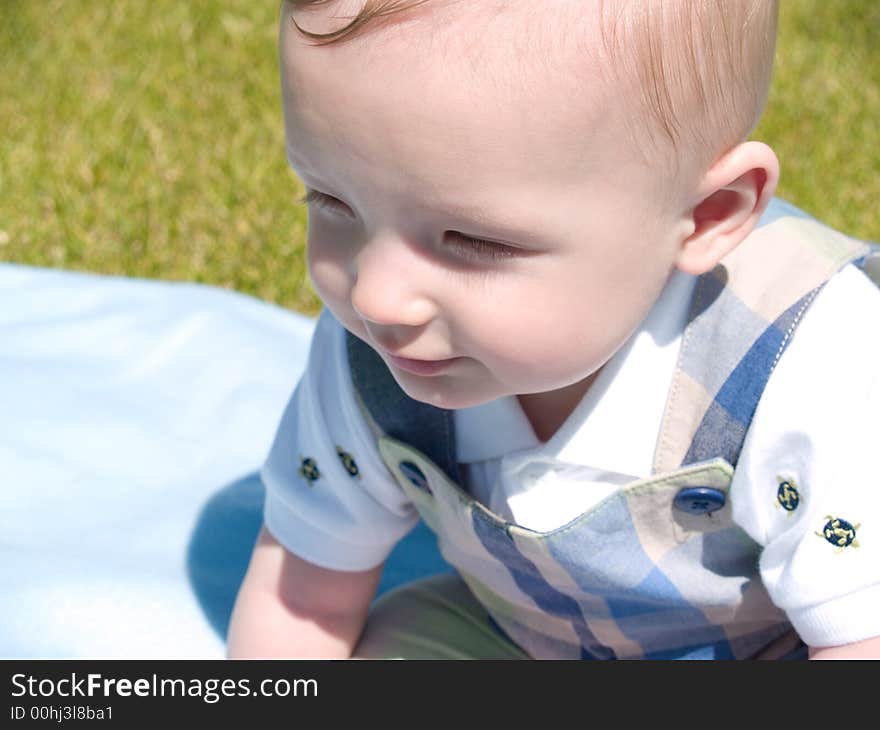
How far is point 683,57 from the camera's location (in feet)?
3.40

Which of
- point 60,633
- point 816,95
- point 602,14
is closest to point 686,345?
point 602,14

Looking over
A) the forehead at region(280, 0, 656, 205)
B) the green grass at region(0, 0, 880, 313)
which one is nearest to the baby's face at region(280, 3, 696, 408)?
the forehead at region(280, 0, 656, 205)

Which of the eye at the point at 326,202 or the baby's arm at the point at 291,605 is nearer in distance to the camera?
the eye at the point at 326,202

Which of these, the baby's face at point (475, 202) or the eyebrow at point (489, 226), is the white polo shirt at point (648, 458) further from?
the eyebrow at point (489, 226)

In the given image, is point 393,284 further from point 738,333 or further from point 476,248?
point 738,333

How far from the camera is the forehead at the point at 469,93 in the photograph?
99cm

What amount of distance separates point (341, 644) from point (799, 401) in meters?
0.68

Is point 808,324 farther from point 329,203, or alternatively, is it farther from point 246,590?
point 246,590

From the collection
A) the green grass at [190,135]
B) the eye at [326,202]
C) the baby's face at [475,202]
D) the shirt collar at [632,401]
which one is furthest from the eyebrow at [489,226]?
the green grass at [190,135]

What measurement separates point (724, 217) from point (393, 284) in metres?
0.32

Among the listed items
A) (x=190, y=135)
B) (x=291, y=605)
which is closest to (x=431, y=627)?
(x=291, y=605)

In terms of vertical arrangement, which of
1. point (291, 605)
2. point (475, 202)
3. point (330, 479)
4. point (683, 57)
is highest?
Result: point (683, 57)

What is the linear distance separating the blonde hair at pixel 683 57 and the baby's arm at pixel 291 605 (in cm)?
69

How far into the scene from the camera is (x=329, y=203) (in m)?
1.13
